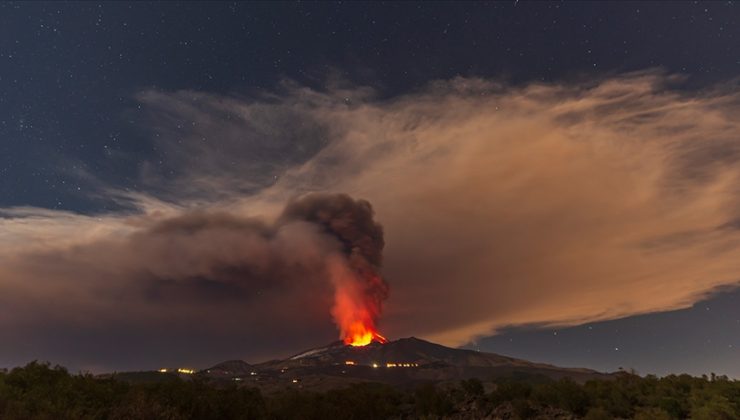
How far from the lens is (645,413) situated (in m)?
20.1

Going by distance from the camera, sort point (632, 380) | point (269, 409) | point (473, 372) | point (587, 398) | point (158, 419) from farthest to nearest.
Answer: point (473, 372) < point (269, 409) < point (632, 380) < point (587, 398) < point (158, 419)

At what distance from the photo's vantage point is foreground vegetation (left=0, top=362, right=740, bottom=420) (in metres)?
19.5

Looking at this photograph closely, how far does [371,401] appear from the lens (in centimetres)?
3048

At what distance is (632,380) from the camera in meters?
25.7

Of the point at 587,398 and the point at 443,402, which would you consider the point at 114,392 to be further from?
the point at 587,398

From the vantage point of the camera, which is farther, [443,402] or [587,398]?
[443,402]

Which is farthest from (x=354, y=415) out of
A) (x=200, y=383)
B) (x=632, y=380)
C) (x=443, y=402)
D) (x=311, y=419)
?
(x=632, y=380)

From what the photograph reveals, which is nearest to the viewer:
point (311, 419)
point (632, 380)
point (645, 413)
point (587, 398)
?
point (645, 413)

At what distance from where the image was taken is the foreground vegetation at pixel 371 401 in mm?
19469

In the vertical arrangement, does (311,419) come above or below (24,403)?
below

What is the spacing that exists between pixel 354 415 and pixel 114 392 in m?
12.9

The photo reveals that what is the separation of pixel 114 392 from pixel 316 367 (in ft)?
579

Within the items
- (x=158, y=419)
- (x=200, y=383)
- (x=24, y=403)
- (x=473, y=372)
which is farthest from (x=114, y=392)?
(x=473, y=372)

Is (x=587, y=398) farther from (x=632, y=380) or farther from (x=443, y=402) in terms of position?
(x=443, y=402)
